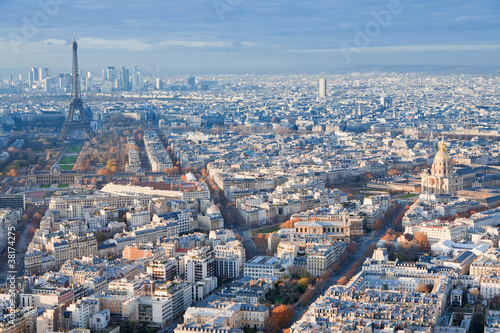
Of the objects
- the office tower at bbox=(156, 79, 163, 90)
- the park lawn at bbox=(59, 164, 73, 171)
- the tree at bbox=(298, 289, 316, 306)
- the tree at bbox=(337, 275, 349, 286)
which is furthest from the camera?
the office tower at bbox=(156, 79, 163, 90)

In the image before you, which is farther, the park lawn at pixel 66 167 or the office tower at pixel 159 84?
the office tower at pixel 159 84

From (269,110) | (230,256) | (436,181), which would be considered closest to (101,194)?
(230,256)

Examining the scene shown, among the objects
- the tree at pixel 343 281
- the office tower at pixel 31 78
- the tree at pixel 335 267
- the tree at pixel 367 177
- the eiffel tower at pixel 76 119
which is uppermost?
the office tower at pixel 31 78

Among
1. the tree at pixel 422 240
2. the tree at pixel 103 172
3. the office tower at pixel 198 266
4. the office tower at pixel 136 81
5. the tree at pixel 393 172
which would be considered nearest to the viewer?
the office tower at pixel 198 266

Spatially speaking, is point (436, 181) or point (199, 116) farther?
point (199, 116)

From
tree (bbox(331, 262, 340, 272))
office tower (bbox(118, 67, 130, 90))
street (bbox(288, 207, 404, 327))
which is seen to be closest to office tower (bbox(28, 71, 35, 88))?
office tower (bbox(118, 67, 130, 90))

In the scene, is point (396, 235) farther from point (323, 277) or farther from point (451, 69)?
point (451, 69)

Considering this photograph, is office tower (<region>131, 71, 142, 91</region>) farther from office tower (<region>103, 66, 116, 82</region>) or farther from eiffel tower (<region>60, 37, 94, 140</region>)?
eiffel tower (<region>60, 37, 94, 140</region>)

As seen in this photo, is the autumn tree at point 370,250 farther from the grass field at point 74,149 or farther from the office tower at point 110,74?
the office tower at point 110,74

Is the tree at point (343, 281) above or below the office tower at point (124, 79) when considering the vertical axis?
below

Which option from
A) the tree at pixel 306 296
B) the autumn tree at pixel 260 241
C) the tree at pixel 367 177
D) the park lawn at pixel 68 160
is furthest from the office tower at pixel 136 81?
the tree at pixel 306 296

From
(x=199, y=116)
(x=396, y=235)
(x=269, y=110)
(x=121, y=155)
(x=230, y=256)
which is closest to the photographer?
(x=230, y=256)
